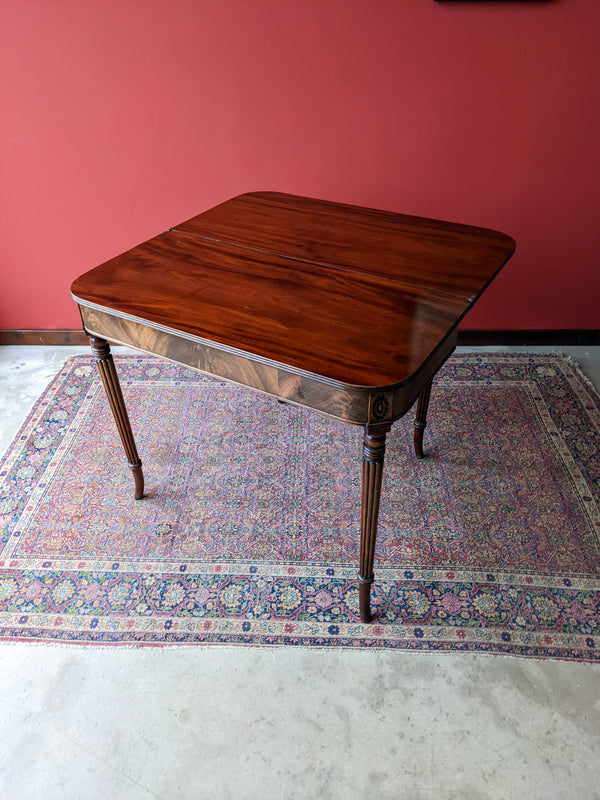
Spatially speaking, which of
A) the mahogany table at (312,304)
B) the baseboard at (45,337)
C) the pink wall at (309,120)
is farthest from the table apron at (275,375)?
the baseboard at (45,337)

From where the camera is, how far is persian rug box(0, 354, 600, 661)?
6.29ft

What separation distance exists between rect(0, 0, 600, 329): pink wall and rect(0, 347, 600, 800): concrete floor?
1922 mm

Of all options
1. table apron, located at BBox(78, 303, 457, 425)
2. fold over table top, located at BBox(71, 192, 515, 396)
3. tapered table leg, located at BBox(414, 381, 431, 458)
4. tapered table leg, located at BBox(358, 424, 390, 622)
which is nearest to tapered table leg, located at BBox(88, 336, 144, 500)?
table apron, located at BBox(78, 303, 457, 425)

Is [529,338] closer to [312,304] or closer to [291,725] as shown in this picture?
[312,304]

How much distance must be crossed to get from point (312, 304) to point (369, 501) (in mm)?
552

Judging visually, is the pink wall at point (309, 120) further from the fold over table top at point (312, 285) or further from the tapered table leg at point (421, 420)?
the tapered table leg at point (421, 420)

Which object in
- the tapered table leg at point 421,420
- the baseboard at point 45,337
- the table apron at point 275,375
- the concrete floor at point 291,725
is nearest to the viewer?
the table apron at point 275,375

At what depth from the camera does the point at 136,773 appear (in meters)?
1.59

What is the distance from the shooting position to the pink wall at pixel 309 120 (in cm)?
248

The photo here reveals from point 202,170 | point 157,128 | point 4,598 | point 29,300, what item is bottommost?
point 4,598

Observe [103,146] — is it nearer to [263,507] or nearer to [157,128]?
[157,128]

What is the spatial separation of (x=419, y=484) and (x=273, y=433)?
657 millimetres

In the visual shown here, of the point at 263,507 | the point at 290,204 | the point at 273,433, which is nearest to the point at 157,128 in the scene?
the point at 290,204

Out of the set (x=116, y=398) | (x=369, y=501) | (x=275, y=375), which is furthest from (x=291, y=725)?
(x=116, y=398)
